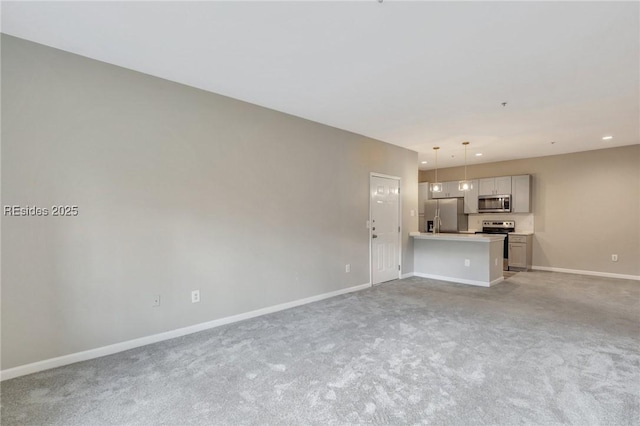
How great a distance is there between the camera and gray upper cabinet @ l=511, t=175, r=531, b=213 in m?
6.58

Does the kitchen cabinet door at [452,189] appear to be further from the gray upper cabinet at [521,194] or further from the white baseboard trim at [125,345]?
the white baseboard trim at [125,345]

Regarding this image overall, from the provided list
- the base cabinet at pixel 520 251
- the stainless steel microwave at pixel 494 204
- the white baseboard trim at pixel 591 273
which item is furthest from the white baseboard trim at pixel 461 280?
the stainless steel microwave at pixel 494 204

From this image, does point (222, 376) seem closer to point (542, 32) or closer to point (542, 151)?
point (542, 32)

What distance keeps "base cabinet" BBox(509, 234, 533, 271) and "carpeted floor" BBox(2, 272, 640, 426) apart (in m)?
2.85

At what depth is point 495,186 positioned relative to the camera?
700 centimetres

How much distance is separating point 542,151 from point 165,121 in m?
6.88

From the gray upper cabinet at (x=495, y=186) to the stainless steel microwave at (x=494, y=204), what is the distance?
4.0 inches

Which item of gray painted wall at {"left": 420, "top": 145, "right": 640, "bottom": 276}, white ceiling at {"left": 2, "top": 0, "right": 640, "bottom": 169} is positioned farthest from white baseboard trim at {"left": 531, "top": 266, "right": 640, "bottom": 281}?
white ceiling at {"left": 2, "top": 0, "right": 640, "bottom": 169}

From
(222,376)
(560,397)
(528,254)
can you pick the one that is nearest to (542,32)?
(560,397)

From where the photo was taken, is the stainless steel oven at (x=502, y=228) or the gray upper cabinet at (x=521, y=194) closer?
the gray upper cabinet at (x=521, y=194)

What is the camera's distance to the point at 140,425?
5.75 feet

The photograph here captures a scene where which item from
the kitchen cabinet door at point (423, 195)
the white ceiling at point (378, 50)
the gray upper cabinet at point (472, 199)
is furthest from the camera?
the kitchen cabinet door at point (423, 195)

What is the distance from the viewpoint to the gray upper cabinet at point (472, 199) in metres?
7.30

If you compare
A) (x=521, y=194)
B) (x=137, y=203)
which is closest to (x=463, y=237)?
(x=521, y=194)
